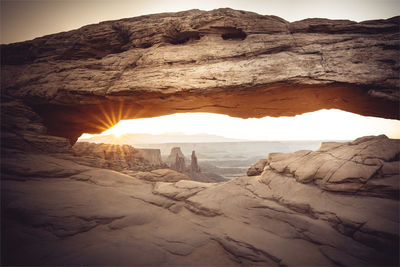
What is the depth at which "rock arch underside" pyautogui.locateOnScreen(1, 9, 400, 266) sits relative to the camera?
11.5 feet

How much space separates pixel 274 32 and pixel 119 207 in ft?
27.0

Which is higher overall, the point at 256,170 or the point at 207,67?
the point at 207,67

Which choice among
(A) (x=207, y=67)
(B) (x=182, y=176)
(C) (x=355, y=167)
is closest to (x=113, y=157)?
(B) (x=182, y=176)

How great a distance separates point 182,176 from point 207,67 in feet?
17.3

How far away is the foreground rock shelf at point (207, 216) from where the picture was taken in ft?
10.7

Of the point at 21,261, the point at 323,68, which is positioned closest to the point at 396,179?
the point at 323,68

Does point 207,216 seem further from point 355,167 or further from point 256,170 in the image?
point 355,167

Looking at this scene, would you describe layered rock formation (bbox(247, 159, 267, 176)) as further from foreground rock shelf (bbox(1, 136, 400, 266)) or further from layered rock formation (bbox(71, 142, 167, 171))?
layered rock formation (bbox(71, 142, 167, 171))

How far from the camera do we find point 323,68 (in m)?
5.41

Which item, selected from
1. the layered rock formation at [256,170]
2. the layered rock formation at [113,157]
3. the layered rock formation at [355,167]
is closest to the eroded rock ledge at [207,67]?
the layered rock formation at [355,167]

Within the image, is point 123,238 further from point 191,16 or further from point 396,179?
point 191,16

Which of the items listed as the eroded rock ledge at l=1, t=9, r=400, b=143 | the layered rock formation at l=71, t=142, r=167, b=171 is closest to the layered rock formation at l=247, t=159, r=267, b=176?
the eroded rock ledge at l=1, t=9, r=400, b=143

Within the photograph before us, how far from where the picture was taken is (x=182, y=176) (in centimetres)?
818

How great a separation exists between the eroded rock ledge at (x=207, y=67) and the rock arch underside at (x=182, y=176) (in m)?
0.05
